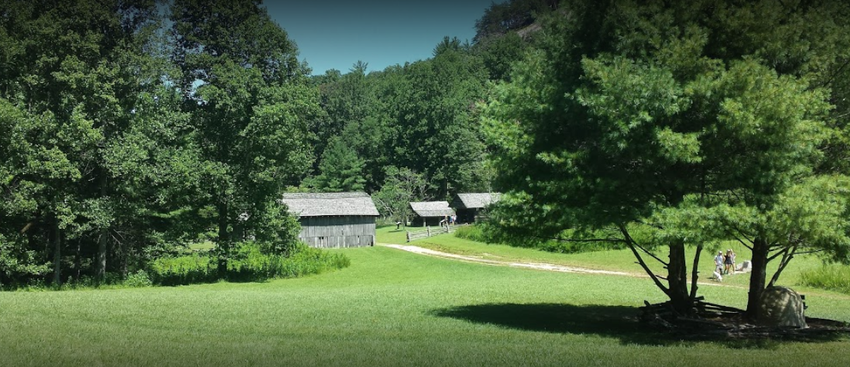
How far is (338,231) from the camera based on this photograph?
59.3 meters

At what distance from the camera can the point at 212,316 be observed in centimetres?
1758

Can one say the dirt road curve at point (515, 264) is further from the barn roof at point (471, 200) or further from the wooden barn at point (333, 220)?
the barn roof at point (471, 200)

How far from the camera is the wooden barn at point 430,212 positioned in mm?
81062

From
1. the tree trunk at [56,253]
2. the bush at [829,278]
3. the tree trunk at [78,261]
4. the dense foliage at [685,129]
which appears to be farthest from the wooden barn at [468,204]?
the dense foliage at [685,129]

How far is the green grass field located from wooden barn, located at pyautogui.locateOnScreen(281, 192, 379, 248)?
32464mm

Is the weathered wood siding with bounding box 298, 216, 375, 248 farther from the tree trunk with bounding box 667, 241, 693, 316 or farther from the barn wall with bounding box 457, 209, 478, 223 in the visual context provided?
the tree trunk with bounding box 667, 241, 693, 316

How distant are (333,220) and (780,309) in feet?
155

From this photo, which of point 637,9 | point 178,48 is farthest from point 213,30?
point 637,9

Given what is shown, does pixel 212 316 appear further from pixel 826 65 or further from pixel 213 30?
pixel 213 30

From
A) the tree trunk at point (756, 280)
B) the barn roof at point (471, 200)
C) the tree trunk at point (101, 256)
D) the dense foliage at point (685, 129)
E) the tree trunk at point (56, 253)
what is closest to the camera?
the dense foliage at point (685, 129)

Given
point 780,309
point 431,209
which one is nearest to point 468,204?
point 431,209

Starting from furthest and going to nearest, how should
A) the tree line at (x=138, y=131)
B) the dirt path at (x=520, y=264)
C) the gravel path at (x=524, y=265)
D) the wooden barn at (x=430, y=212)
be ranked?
1. the wooden barn at (x=430, y=212)
2. the dirt path at (x=520, y=264)
3. the gravel path at (x=524, y=265)
4. the tree line at (x=138, y=131)

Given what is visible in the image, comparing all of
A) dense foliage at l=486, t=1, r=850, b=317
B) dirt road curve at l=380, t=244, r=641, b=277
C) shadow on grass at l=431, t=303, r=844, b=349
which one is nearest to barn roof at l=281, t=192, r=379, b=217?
dirt road curve at l=380, t=244, r=641, b=277

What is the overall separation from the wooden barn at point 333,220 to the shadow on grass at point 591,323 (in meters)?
38.5
